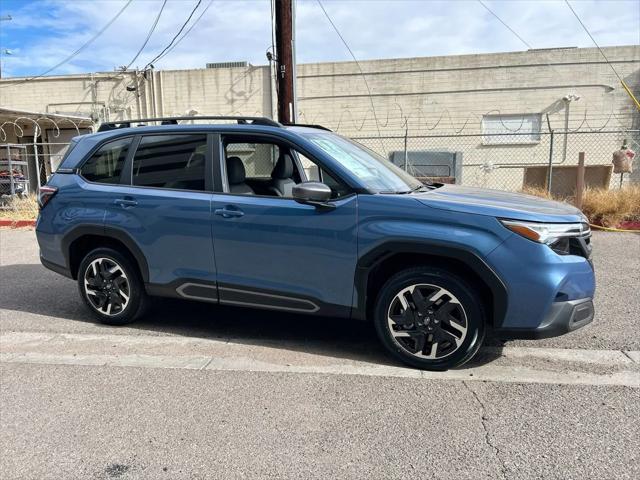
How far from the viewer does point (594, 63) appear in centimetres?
1895

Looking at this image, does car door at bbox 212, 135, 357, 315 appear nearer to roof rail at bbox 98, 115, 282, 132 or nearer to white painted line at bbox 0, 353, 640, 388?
roof rail at bbox 98, 115, 282, 132

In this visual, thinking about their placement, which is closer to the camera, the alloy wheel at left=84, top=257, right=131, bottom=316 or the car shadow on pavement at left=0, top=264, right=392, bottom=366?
the car shadow on pavement at left=0, top=264, right=392, bottom=366

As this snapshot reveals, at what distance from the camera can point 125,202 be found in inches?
182

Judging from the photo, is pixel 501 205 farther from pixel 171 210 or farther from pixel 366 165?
pixel 171 210

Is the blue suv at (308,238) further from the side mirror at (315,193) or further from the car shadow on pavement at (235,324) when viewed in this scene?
the car shadow on pavement at (235,324)

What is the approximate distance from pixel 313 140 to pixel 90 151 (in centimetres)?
229

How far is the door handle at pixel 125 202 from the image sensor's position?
180 inches

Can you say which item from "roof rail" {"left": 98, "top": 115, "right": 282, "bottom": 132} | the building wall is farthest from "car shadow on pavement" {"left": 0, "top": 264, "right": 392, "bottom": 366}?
the building wall

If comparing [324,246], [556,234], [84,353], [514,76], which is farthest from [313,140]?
[514,76]

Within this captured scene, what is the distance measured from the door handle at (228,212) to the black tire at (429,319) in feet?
4.27

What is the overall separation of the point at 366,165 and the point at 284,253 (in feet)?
3.44

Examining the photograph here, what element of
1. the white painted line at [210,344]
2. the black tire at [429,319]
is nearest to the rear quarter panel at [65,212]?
the white painted line at [210,344]

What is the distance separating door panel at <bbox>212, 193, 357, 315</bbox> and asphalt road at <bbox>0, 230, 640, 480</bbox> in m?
0.49

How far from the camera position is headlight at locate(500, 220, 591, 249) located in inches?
135
